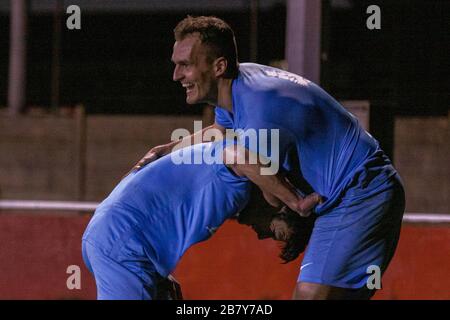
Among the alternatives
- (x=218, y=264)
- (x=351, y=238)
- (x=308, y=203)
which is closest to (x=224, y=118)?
(x=308, y=203)

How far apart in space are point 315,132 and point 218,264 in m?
2.33

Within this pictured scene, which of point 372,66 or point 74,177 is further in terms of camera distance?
point 372,66

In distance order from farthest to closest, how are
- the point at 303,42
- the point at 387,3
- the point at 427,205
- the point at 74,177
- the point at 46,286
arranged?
the point at 387,3 → the point at 74,177 → the point at 427,205 → the point at 46,286 → the point at 303,42

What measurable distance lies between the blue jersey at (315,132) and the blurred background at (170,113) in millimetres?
1609

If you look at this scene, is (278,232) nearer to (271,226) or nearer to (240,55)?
(271,226)

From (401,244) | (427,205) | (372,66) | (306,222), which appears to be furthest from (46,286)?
(372,66)

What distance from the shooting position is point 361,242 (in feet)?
12.5

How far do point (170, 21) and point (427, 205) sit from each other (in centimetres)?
874

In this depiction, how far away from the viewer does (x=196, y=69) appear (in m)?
3.91

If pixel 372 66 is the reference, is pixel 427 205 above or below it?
below

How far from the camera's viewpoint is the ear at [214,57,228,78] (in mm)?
3867

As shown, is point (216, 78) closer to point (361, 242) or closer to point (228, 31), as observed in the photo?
point (228, 31)

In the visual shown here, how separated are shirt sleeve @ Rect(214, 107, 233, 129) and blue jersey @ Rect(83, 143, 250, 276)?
339 millimetres

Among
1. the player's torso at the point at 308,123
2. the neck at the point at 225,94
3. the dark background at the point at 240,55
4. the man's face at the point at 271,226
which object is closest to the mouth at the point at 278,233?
the man's face at the point at 271,226
